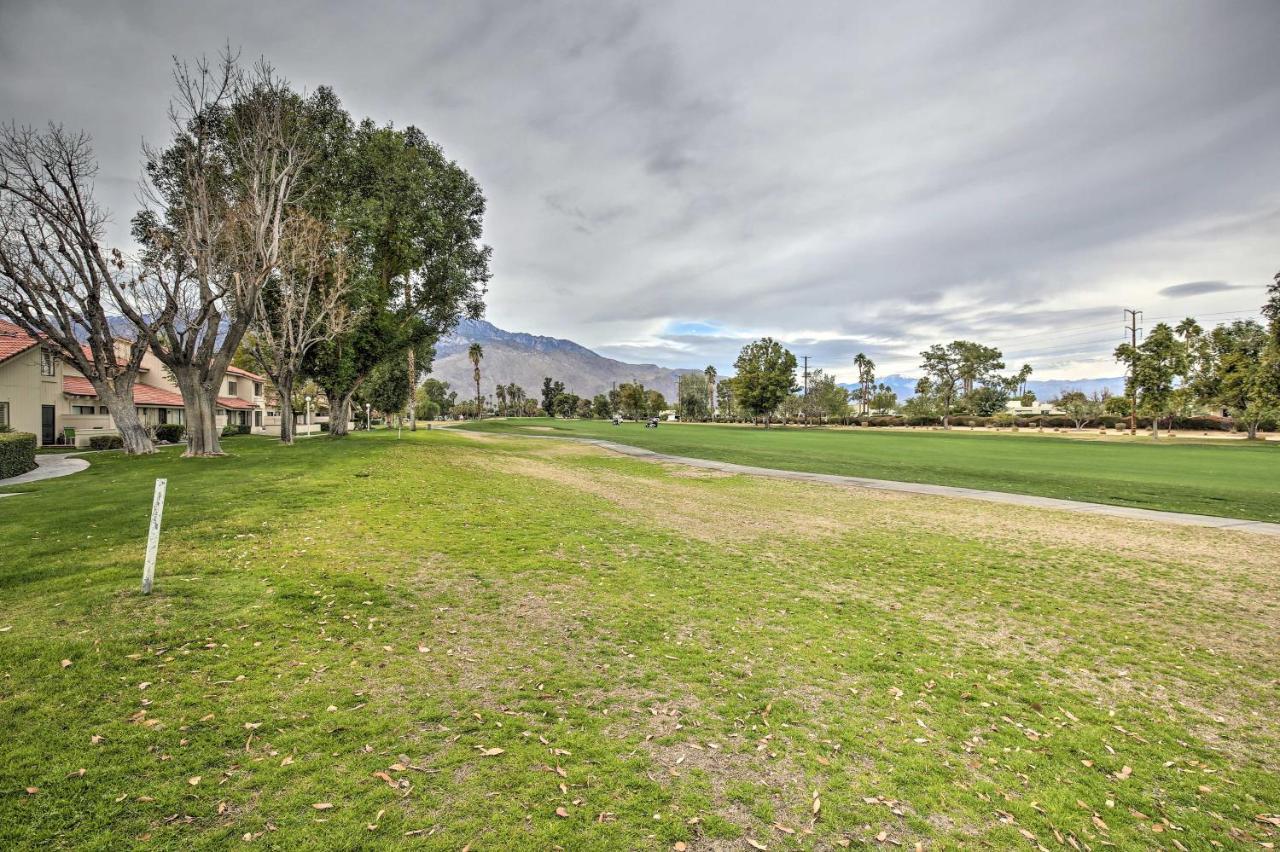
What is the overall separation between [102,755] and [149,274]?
97.5 ft

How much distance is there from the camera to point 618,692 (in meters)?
5.38

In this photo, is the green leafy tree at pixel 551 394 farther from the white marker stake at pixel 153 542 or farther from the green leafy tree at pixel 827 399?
the white marker stake at pixel 153 542

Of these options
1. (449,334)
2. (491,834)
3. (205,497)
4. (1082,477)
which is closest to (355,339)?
(449,334)

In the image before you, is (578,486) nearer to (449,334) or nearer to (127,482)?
(127,482)

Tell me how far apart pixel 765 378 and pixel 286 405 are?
3119 inches

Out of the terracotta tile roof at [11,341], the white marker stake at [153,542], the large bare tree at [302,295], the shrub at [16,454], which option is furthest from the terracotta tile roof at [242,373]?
the white marker stake at [153,542]

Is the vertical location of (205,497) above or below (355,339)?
below

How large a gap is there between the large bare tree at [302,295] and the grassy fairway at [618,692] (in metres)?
16.7

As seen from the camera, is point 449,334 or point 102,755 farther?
point 449,334

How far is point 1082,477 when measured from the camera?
24.2m

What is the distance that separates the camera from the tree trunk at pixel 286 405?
1093 inches

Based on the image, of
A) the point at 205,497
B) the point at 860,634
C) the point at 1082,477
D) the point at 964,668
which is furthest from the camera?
the point at 1082,477

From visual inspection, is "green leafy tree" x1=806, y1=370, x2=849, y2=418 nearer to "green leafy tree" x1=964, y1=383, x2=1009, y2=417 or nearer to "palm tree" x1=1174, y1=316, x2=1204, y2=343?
"green leafy tree" x1=964, y1=383, x2=1009, y2=417

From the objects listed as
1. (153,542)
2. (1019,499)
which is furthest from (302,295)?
(1019,499)
